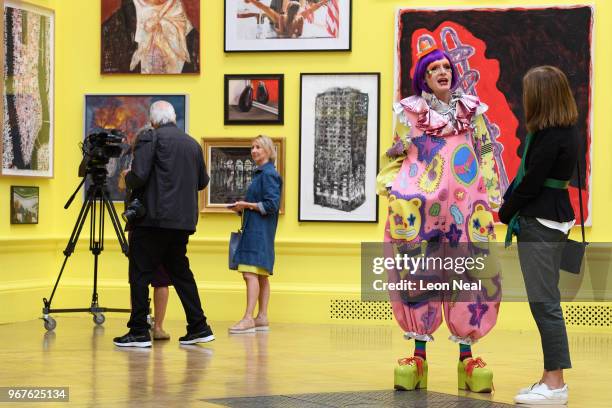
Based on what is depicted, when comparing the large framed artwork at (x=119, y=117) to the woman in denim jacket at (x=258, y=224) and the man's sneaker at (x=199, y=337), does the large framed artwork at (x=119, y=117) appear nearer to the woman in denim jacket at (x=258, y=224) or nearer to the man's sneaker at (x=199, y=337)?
the woman in denim jacket at (x=258, y=224)

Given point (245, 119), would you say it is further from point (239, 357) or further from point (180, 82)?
point (239, 357)

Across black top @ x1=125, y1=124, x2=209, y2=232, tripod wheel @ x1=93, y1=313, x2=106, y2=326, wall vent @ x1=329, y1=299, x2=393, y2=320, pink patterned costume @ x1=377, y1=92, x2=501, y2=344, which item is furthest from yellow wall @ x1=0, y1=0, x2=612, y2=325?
pink patterned costume @ x1=377, y1=92, x2=501, y2=344

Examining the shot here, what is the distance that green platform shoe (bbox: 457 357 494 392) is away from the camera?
6.13 m

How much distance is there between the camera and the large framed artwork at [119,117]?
10852 millimetres

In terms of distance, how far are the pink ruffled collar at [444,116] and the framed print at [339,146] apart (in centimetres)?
407

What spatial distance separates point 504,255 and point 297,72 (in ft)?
8.18

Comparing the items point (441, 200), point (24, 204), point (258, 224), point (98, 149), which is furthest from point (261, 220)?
point (441, 200)

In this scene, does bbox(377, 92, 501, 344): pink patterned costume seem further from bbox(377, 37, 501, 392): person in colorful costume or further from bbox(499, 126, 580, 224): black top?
bbox(499, 126, 580, 224): black top

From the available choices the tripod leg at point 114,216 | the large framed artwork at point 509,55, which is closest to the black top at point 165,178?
the tripod leg at point 114,216

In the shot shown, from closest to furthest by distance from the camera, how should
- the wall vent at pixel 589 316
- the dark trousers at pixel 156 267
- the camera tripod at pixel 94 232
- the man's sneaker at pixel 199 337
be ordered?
the dark trousers at pixel 156 267 → the man's sneaker at pixel 199 337 → the camera tripod at pixel 94 232 → the wall vent at pixel 589 316

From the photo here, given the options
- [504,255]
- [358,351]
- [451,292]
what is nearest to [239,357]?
[358,351]

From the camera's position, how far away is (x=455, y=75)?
655 cm

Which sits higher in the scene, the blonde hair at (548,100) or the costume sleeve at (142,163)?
the blonde hair at (548,100)

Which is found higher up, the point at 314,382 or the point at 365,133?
the point at 365,133
